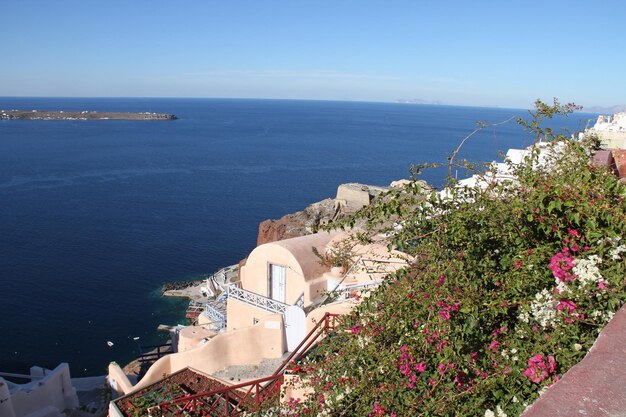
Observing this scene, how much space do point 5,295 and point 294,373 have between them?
34.7 metres

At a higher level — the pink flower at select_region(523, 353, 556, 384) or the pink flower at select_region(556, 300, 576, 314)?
the pink flower at select_region(556, 300, 576, 314)

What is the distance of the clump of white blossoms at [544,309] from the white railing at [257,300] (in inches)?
418

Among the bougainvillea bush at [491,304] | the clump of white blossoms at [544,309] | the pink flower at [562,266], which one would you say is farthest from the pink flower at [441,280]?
the pink flower at [562,266]

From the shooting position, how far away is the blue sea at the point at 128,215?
105 ft

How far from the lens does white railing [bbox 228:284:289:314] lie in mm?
15086

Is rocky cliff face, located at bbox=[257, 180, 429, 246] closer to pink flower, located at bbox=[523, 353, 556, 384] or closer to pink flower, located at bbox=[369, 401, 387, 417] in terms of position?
pink flower, located at bbox=[369, 401, 387, 417]

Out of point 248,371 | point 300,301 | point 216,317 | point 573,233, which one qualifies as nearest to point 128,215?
point 216,317

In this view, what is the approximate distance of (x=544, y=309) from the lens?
14.6ft

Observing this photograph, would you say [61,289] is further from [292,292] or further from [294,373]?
[294,373]

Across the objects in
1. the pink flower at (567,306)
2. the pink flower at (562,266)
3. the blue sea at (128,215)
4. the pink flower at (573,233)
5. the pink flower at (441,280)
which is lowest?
the blue sea at (128,215)

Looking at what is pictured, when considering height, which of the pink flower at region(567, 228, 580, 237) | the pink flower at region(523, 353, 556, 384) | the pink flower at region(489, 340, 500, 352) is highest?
the pink flower at region(567, 228, 580, 237)

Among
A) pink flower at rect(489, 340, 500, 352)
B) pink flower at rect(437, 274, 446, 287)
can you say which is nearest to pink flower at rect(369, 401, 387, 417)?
pink flower at rect(489, 340, 500, 352)

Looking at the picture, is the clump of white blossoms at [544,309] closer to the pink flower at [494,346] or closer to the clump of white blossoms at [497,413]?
the pink flower at [494,346]

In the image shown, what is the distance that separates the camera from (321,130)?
160500mm
